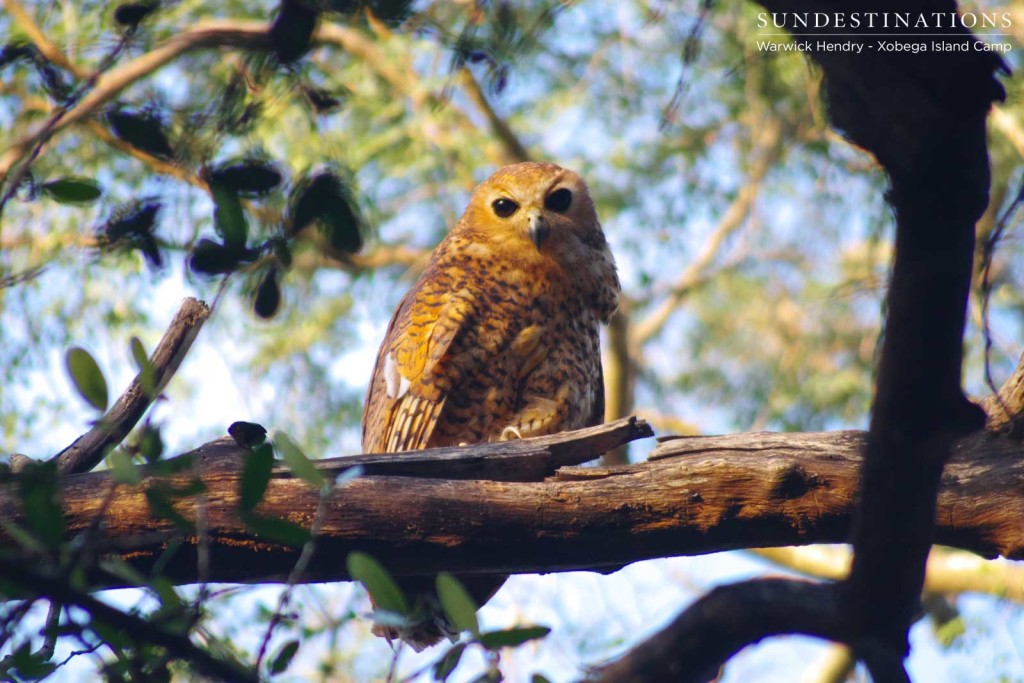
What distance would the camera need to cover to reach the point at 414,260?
376 inches

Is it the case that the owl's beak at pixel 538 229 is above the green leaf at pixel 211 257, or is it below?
above

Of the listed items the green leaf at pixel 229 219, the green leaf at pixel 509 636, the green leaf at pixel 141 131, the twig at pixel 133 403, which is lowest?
the green leaf at pixel 509 636

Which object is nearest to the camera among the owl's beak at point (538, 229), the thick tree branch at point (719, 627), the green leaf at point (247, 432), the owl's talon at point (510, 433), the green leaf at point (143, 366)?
the green leaf at point (143, 366)

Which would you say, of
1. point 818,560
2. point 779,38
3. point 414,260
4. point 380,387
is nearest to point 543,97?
point 414,260

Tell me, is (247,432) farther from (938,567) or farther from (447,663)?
(938,567)

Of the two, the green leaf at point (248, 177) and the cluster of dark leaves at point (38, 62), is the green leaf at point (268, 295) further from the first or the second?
the cluster of dark leaves at point (38, 62)

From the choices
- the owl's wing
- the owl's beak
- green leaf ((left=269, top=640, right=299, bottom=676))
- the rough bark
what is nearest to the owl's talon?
the owl's wing

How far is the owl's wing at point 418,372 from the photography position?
13.1 ft

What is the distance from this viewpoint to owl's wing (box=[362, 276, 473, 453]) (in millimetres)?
3979

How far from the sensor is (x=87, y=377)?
61.7 inches

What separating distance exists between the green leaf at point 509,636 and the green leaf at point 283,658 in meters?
0.38

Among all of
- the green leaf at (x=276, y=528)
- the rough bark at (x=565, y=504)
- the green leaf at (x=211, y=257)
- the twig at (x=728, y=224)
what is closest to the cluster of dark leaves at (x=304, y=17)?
the green leaf at (x=211, y=257)

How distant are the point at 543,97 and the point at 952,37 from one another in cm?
783

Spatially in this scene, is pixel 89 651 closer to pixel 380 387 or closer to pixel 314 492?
pixel 314 492
